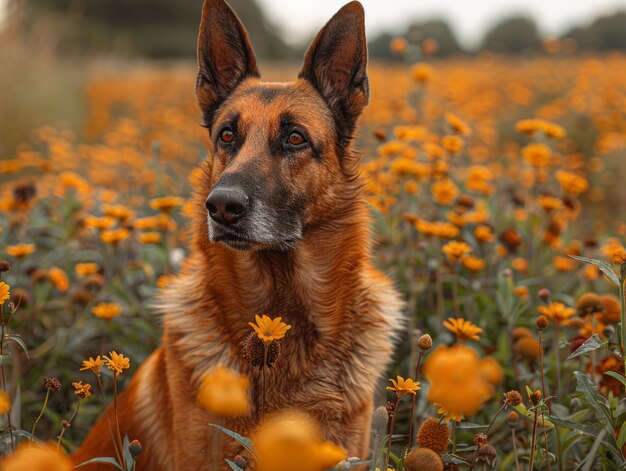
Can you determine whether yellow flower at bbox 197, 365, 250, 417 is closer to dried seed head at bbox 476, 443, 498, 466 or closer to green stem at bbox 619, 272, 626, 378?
dried seed head at bbox 476, 443, 498, 466

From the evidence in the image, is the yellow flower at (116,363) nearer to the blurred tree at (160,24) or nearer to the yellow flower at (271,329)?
the yellow flower at (271,329)

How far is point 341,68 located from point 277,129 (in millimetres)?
457

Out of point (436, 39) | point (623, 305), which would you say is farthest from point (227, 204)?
point (436, 39)

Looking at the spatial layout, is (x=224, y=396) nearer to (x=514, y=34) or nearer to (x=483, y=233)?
(x=483, y=233)

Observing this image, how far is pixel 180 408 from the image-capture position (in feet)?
7.15

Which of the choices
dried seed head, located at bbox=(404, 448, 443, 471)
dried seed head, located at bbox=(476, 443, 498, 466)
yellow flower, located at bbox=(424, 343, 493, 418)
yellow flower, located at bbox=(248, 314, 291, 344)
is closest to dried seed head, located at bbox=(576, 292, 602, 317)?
dried seed head, located at bbox=(476, 443, 498, 466)

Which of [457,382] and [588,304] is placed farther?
[588,304]

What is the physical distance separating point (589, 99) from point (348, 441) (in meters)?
7.68

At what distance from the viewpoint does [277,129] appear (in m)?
2.50

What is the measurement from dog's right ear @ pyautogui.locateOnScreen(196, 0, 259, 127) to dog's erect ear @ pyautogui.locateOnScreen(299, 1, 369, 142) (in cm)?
29

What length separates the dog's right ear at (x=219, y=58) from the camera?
101 inches

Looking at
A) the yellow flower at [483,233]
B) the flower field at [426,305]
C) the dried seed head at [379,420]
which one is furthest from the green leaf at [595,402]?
the yellow flower at [483,233]

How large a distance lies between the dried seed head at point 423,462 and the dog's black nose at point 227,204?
1.09m

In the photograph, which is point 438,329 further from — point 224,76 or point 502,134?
point 502,134
